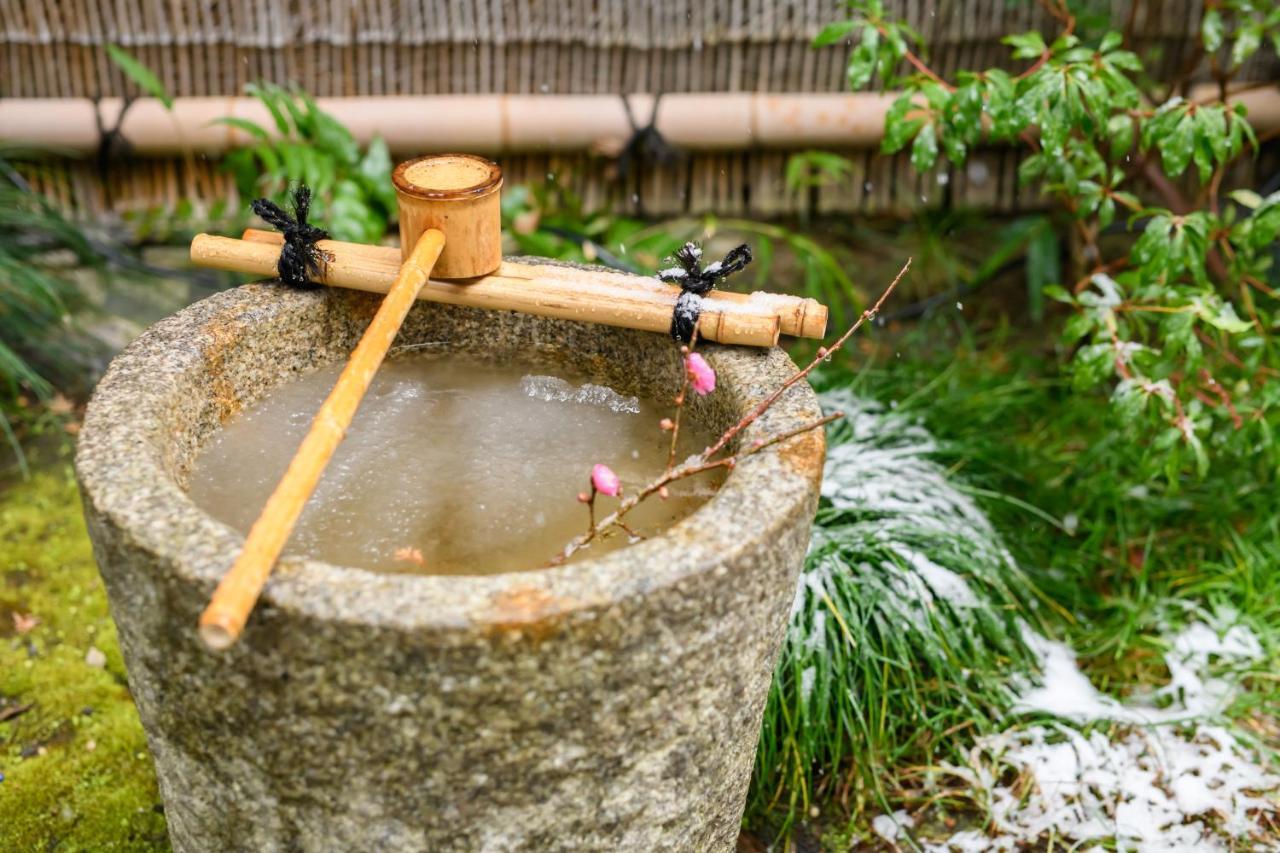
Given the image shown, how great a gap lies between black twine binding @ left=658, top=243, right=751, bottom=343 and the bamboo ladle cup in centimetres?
32

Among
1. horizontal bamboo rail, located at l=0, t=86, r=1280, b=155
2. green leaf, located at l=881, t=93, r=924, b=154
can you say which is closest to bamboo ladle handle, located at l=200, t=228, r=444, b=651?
green leaf, located at l=881, t=93, r=924, b=154

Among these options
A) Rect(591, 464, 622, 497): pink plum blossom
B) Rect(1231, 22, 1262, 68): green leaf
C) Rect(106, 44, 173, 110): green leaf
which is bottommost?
Rect(591, 464, 622, 497): pink plum blossom

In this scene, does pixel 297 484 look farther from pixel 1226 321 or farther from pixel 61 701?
pixel 1226 321

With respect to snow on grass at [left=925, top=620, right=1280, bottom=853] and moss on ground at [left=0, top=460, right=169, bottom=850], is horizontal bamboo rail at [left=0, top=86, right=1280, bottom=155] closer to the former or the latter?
moss on ground at [left=0, top=460, right=169, bottom=850]

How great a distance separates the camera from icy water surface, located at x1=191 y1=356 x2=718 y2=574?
6.11 feet

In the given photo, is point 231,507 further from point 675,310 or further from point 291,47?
point 291,47

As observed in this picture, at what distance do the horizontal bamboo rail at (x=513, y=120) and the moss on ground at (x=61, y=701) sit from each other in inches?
49.4

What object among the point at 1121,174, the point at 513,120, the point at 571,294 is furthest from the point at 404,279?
the point at 513,120

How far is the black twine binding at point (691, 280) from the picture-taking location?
2.07 metres

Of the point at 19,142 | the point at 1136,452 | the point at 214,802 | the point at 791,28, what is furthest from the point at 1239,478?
the point at 19,142

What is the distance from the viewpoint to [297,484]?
61.6 inches

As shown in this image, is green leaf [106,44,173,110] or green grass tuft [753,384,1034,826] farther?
green leaf [106,44,173,110]

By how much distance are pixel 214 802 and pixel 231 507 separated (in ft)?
1.40

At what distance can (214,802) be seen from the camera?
69.2 inches
